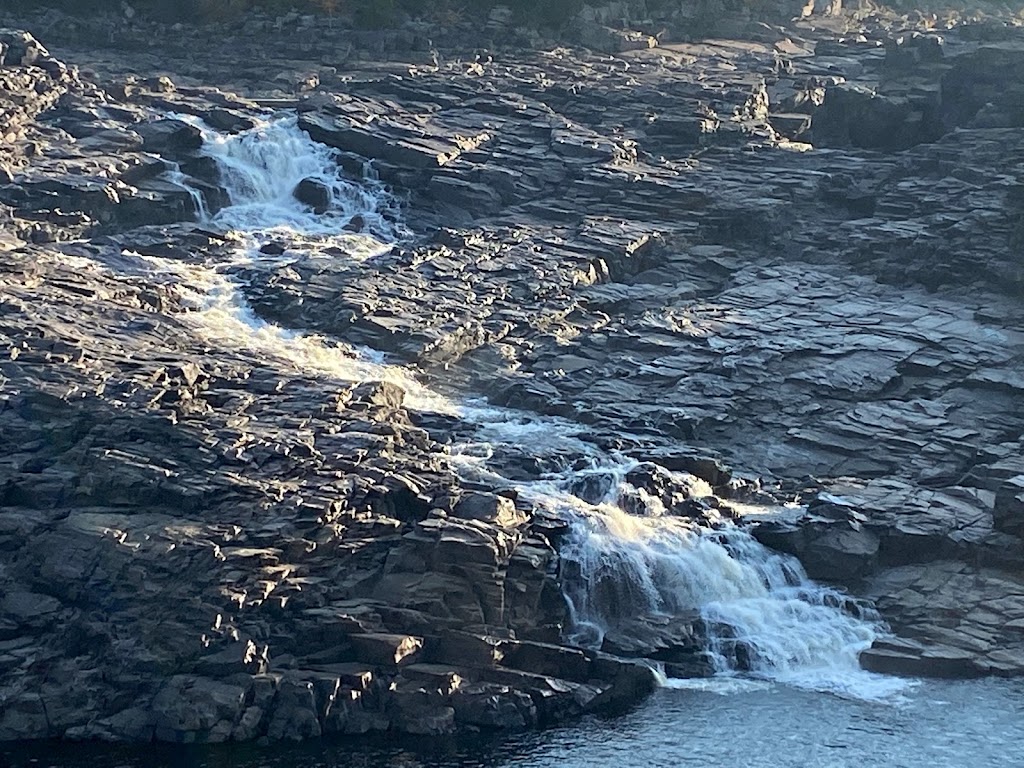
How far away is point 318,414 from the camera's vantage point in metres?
45.9

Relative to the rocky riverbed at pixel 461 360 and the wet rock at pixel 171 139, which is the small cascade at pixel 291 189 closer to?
the rocky riverbed at pixel 461 360

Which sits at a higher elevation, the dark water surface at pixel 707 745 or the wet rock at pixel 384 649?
the wet rock at pixel 384 649

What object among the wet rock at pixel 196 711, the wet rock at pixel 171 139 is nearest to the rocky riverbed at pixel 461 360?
the wet rock at pixel 196 711

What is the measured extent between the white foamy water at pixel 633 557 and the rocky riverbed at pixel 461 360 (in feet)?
0.91

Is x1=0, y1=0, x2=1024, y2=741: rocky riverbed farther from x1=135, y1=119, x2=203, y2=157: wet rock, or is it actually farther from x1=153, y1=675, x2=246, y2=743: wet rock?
x1=135, y1=119, x2=203, y2=157: wet rock

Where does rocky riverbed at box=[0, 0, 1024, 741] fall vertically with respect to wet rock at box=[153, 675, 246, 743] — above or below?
above

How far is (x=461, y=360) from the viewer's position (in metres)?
54.5

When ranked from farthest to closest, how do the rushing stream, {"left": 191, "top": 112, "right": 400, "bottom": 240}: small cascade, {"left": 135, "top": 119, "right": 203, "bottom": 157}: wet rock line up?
1. {"left": 135, "top": 119, "right": 203, "bottom": 157}: wet rock
2. {"left": 191, "top": 112, "right": 400, "bottom": 240}: small cascade
3. the rushing stream

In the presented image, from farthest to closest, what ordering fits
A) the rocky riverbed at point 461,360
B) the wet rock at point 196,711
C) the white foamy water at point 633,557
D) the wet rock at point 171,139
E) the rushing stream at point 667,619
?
the wet rock at point 171,139
the white foamy water at point 633,557
the rocky riverbed at point 461,360
the wet rock at point 196,711
the rushing stream at point 667,619

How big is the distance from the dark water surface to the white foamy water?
1.56 m

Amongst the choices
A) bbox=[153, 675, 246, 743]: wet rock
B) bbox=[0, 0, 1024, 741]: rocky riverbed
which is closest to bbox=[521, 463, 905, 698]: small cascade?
bbox=[0, 0, 1024, 741]: rocky riverbed

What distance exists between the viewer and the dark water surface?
35.9 m

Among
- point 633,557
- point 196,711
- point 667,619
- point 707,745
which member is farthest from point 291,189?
point 707,745

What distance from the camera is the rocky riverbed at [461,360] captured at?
1527 inches
